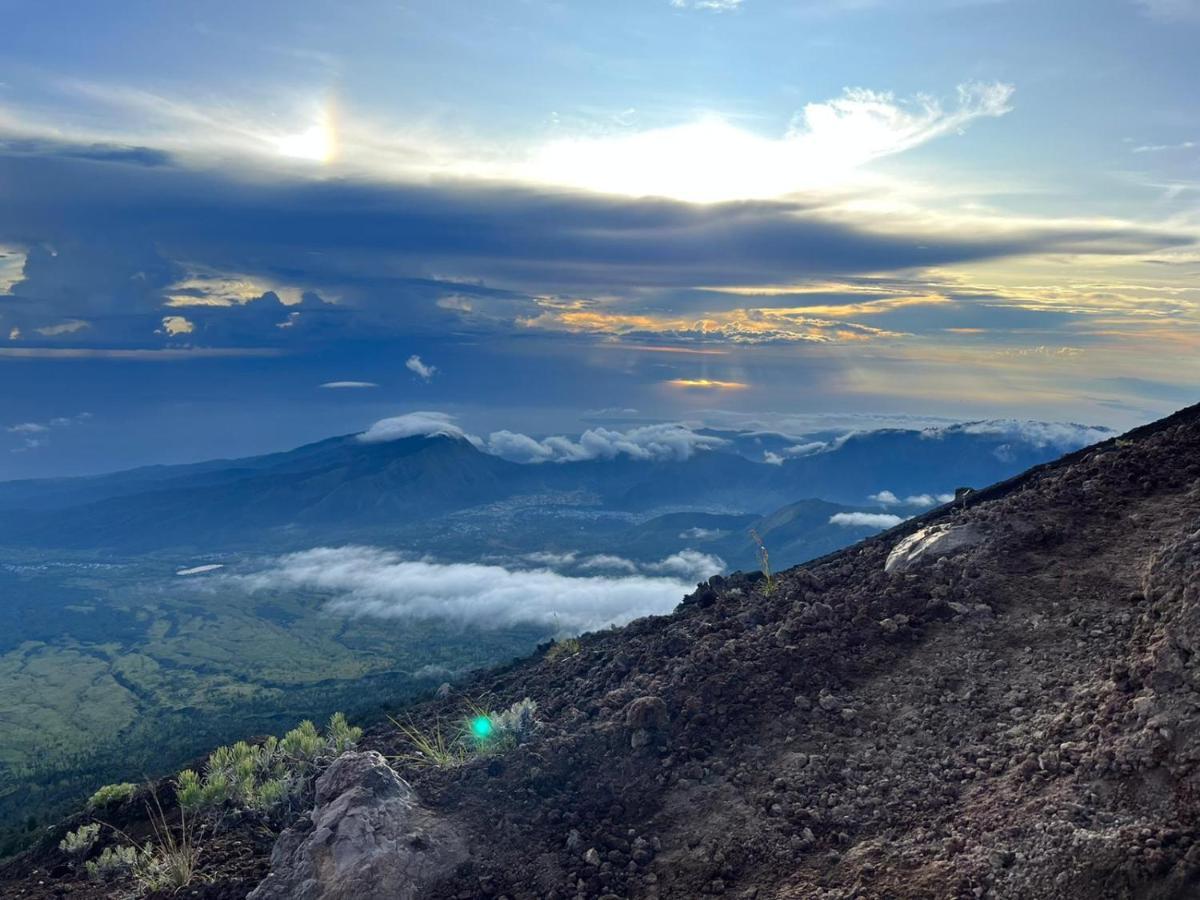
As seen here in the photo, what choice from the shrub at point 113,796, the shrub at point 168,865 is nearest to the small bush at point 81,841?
the shrub at point 168,865

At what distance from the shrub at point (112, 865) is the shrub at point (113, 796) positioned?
456 cm

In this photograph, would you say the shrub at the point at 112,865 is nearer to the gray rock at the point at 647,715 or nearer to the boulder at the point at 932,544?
the gray rock at the point at 647,715

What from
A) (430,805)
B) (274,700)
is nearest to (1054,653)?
(430,805)

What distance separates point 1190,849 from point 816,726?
5.54 metres

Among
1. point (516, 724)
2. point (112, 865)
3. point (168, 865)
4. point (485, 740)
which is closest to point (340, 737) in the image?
point (112, 865)

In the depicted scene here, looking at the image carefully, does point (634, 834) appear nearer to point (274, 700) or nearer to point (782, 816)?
point (782, 816)

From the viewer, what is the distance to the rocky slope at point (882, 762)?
28.0 ft

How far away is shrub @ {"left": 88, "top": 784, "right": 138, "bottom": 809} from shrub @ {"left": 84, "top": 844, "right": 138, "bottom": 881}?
4.56 m

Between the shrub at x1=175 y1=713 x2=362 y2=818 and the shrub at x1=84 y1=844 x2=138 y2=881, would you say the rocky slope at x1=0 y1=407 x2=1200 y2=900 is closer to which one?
the shrub at x1=84 y1=844 x2=138 y2=881

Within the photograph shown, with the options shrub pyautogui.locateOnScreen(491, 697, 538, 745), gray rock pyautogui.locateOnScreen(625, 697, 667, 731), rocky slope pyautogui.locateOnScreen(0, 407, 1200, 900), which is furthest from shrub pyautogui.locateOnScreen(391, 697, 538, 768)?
gray rock pyautogui.locateOnScreen(625, 697, 667, 731)

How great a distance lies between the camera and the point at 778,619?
1702 centimetres

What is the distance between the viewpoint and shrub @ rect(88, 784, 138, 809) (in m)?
19.2

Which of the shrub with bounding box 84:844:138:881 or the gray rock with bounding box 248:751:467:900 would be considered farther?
the shrub with bounding box 84:844:138:881

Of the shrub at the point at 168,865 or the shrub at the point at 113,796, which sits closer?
the shrub at the point at 168,865
